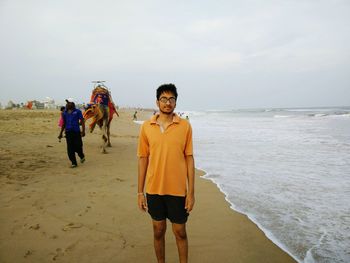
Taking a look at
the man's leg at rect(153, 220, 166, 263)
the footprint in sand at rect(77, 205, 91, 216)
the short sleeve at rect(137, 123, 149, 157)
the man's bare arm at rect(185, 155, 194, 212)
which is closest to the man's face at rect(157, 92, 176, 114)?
the short sleeve at rect(137, 123, 149, 157)

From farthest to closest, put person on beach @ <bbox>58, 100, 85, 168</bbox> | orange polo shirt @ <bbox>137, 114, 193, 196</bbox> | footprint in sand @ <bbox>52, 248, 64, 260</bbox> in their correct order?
person on beach @ <bbox>58, 100, 85, 168</bbox> < footprint in sand @ <bbox>52, 248, 64, 260</bbox> < orange polo shirt @ <bbox>137, 114, 193, 196</bbox>

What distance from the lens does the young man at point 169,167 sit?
8.02 ft

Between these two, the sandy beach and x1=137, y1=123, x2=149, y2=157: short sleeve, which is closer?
x1=137, y1=123, x2=149, y2=157: short sleeve

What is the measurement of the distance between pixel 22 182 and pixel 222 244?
4103mm

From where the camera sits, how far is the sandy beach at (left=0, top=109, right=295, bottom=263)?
2.98m

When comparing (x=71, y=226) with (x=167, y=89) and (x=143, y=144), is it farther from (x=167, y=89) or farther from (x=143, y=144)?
(x=167, y=89)

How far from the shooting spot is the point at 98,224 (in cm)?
364

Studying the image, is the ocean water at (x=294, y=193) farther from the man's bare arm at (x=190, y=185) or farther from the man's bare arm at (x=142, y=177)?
the man's bare arm at (x=142, y=177)

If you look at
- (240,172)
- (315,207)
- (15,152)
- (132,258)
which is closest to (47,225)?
(132,258)

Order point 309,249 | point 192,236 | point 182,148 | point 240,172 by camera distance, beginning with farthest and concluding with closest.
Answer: point 240,172 → point 192,236 → point 309,249 → point 182,148

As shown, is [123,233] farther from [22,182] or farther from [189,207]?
[22,182]

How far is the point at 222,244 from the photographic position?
10.5ft

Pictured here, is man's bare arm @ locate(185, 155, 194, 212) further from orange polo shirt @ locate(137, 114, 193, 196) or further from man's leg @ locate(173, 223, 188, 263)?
man's leg @ locate(173, 223, 188, 263)

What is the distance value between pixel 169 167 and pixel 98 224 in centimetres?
178
